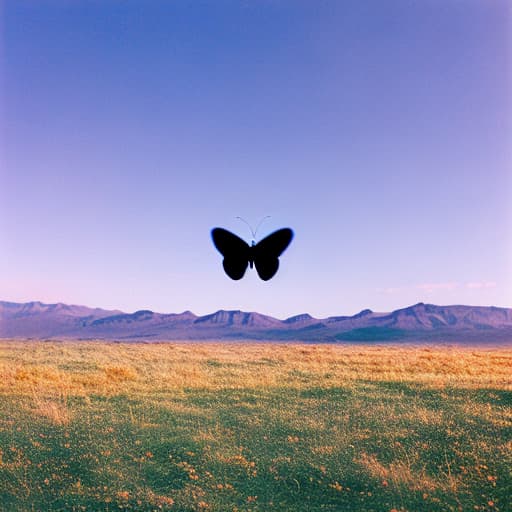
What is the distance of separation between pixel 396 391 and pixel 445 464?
8590 mm

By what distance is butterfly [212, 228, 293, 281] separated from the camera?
3.20 meters

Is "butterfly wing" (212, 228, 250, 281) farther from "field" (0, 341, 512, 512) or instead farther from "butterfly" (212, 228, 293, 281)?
"field" (0, 341, 512, 512)

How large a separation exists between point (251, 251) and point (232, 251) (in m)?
0.16

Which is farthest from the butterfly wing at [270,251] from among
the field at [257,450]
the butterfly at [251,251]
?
the field at [257,450]

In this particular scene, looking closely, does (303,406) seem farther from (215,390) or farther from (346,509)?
(346,509)

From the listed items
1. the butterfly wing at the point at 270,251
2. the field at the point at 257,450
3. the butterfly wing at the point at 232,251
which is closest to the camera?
the butterfly wing at the point at 270,251

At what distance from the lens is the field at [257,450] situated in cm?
830

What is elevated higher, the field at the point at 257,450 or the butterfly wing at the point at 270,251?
the butterfly wing at the point at 270,251

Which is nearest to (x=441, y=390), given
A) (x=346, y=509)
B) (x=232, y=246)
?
(x=346, y=509)

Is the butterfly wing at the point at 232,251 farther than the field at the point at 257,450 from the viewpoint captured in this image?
No

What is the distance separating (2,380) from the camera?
2038 cm

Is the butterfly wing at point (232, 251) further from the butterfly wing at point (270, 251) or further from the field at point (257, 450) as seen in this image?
the field at point (257, 450)

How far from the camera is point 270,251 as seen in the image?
3.24 metres

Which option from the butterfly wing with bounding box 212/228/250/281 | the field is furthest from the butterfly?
the field
